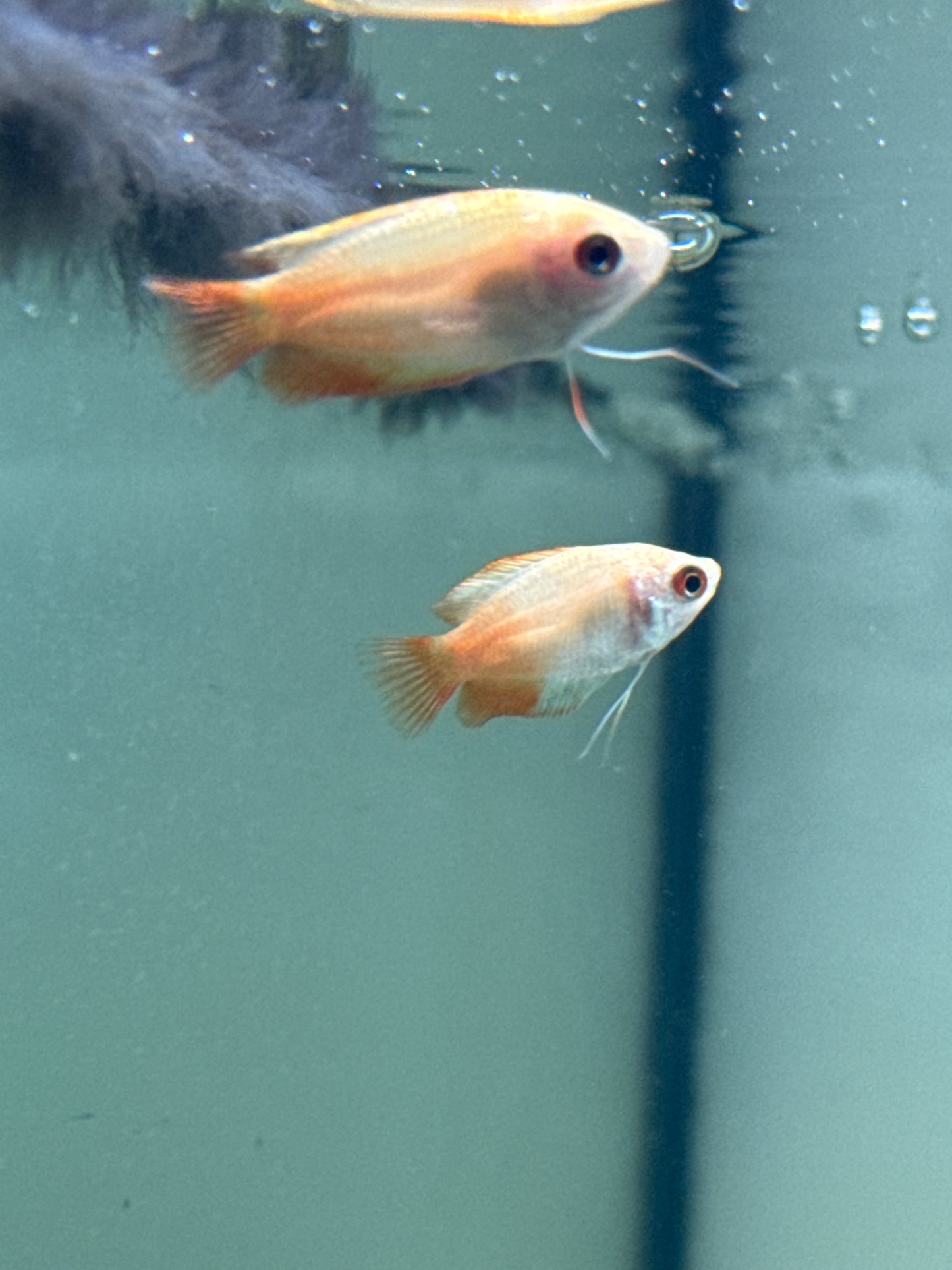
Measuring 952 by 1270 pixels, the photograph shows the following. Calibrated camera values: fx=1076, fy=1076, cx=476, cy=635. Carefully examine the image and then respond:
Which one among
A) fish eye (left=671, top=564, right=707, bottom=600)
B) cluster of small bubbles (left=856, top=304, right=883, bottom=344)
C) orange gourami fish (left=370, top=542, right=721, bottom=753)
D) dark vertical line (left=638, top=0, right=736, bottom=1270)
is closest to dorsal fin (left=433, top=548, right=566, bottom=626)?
orange gourami fish (left=370, top=542, right=721, bottom=753)

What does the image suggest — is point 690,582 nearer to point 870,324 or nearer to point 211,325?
point 211,325

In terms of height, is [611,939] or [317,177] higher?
[317,177]

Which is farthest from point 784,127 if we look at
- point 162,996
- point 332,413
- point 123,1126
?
point 123,1126

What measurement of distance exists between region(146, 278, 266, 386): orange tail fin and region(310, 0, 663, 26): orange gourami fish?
6.04 ft

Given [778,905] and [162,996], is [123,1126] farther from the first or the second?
[778,905]

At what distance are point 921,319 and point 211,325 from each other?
4479 millimetres

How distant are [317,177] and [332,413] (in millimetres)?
1798

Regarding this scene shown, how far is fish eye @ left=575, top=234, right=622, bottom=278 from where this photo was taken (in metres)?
0.97

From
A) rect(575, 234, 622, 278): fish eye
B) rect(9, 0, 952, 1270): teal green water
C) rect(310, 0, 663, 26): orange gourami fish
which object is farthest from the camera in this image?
rect(9, 0, 952, 1270): teal green water

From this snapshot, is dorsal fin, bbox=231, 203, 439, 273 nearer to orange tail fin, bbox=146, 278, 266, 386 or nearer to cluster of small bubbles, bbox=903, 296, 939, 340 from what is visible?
orange tail fin, bbox=146, 278, 266, 386

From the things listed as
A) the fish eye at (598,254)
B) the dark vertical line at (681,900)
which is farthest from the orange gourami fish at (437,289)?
the dark vertical line at (681,900)

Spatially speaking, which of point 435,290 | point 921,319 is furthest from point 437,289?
point 921,319

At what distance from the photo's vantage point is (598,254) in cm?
97

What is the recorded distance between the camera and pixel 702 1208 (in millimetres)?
4605
